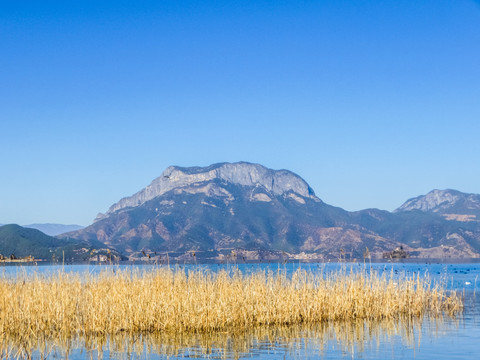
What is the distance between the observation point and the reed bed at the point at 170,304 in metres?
20.4

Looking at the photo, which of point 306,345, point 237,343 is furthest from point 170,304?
point 306,345

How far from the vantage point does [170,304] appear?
21219 mm

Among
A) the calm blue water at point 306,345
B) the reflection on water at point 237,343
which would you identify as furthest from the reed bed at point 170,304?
the calm blue water at point 306,345

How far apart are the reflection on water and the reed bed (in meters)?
0.58

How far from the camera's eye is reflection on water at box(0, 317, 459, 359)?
17.9 meters

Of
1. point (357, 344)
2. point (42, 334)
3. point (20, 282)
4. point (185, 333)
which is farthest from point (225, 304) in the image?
point (20, 282)

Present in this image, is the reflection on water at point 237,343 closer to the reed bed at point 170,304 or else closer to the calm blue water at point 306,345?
the calm blue water at point 306,345

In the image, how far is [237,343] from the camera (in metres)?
19.5

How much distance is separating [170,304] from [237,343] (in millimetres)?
2996

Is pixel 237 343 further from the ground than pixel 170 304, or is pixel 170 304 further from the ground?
pixel 170 304

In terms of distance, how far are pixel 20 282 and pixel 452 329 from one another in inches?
655

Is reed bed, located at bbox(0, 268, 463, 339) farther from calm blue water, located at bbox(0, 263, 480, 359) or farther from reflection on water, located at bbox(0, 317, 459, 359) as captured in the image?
calm blue water, located at bbox(0, 263, 480, 359)

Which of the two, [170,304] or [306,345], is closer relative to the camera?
[306,345]

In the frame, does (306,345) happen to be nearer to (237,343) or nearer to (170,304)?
(237,343)
